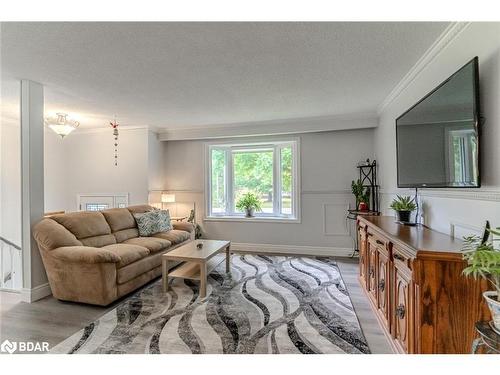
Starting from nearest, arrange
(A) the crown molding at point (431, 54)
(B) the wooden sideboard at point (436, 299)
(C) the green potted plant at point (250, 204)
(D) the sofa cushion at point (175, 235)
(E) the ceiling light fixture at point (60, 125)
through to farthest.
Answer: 1. (B) the wooden sideboard at point (436, 299)
2. (A) the crown molding at point (431, 54)
3. (E) the ceiling light fixture at point (60, 125)
4. (D) the sofa cushion at point (175, 235)
5. (C) the green potted plant at point (250, 204)

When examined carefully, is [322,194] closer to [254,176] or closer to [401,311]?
[254,176]

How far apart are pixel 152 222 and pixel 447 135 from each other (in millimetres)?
3778

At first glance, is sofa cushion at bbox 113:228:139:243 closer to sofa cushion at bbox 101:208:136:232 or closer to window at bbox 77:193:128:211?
sofa cushion at bbox 101:208:136:232

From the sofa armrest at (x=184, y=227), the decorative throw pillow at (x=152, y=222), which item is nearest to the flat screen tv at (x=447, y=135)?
the sofa armrest at (x=184, y=227)

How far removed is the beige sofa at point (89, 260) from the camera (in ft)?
8.02

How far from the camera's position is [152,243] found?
10.8 ft

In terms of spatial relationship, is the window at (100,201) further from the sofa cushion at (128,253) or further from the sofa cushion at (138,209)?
the sofa cushion at (128,253)

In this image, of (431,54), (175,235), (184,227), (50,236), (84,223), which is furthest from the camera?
(184,227)

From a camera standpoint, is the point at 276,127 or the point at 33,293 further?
the point at 276,127

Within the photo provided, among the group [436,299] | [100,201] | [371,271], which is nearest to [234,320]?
[371,271]

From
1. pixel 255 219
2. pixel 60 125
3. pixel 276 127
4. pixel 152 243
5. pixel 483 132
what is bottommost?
pixel 152 243

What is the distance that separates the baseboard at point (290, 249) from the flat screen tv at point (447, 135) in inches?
87.7
